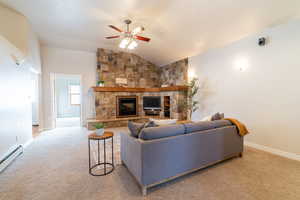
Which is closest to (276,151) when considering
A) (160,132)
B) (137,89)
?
(160,132)

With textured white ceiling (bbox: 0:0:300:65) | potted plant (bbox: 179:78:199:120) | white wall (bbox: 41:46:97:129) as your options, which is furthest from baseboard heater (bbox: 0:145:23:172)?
potted plant (bbox: 179:78:199:120)

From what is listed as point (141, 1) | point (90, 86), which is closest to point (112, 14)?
point (141, 1)

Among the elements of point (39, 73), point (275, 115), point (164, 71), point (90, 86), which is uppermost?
point (164, 71)

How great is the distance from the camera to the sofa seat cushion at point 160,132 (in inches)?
68.6

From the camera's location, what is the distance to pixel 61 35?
4.31 meters

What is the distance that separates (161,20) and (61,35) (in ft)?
11.0

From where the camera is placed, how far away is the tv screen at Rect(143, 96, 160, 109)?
5.89m

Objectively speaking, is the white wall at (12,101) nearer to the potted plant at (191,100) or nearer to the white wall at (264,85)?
the potted plant at (191,100)

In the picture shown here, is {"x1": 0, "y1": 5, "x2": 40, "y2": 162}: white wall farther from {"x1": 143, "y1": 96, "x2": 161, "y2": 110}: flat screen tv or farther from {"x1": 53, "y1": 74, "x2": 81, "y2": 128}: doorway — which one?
{"x1": 53, "y1": 74, "x2": 81, "y2": 128}: doorway

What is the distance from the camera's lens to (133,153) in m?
1.87

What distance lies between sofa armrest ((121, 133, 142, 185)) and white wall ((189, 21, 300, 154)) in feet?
10.3

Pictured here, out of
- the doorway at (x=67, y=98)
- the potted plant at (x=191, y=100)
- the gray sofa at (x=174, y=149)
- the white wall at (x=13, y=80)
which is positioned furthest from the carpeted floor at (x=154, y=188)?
the doorway at (x=67, y=98)

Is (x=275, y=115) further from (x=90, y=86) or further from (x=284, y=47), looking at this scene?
(x=90, y=86)

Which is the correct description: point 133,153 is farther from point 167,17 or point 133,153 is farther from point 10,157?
point 167,17
